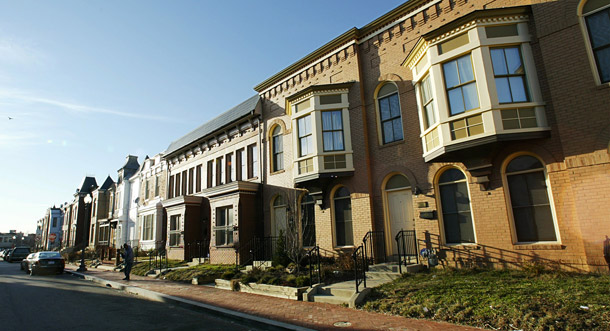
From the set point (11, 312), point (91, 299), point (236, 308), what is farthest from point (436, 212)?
point (11, 312)

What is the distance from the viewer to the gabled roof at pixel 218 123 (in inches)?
778

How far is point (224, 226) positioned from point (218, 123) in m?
7.29

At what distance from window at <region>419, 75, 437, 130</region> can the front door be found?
8.81ft

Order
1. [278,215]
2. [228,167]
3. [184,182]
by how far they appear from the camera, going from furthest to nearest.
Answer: [184,182]
[228,167]
[278,215]

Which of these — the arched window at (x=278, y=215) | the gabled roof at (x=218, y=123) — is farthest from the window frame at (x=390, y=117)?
the gabled roof at (x=218, y=123)

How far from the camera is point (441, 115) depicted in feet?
34.8

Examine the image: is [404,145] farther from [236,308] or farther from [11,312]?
[11,312]

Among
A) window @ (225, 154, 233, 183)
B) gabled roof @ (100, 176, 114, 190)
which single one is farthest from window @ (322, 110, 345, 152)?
gabled roof @ (100, 176, 114, 190)

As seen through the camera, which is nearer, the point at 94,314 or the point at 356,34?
the point at 94,314

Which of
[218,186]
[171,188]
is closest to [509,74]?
[218,186]

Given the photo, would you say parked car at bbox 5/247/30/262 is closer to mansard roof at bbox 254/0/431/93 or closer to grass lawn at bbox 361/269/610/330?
mansard roof at bbox 254/0/431/93

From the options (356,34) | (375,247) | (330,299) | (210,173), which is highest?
(356,34)

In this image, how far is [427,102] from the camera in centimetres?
1178

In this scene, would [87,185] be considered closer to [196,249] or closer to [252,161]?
[196,249]
